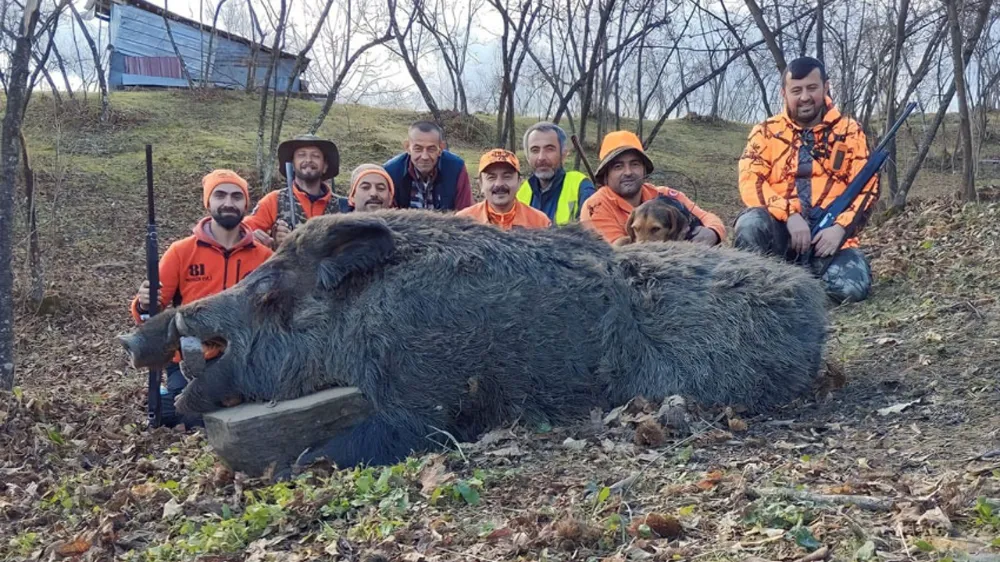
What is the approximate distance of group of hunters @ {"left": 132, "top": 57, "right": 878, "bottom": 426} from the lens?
6.60 metres

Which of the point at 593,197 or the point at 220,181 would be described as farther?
the point at 593,197

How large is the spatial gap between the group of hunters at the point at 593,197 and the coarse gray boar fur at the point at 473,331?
1615 millimetres

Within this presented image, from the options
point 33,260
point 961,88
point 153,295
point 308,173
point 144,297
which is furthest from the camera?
point 33,260

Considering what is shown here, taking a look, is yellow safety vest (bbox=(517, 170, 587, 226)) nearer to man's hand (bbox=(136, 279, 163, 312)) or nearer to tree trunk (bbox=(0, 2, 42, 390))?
man's hand (bbox=(136, 279, 163, 312))

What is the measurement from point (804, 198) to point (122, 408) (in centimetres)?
550

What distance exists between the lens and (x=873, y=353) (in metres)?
5.61

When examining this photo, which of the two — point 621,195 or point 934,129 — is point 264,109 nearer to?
point 621,195

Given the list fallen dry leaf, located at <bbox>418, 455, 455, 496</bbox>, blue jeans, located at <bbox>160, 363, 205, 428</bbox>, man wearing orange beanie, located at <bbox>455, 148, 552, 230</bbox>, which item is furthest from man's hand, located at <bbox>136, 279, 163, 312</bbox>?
fallen dry leaf, located at <bbox>418, 455, 455, 496</bbox>

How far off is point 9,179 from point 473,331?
3.95 m

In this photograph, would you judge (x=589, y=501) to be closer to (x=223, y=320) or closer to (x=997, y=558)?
(x=997, y=558)

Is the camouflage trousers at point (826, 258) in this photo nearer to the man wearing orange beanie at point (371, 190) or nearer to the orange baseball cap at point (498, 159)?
the orange baseball cap at point (498, 159)

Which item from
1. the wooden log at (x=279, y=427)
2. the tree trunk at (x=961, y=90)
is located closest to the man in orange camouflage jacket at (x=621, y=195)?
the wooden log at (x=279, y=427)

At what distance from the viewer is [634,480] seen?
139 inches

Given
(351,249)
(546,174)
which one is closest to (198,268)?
(351,249)
